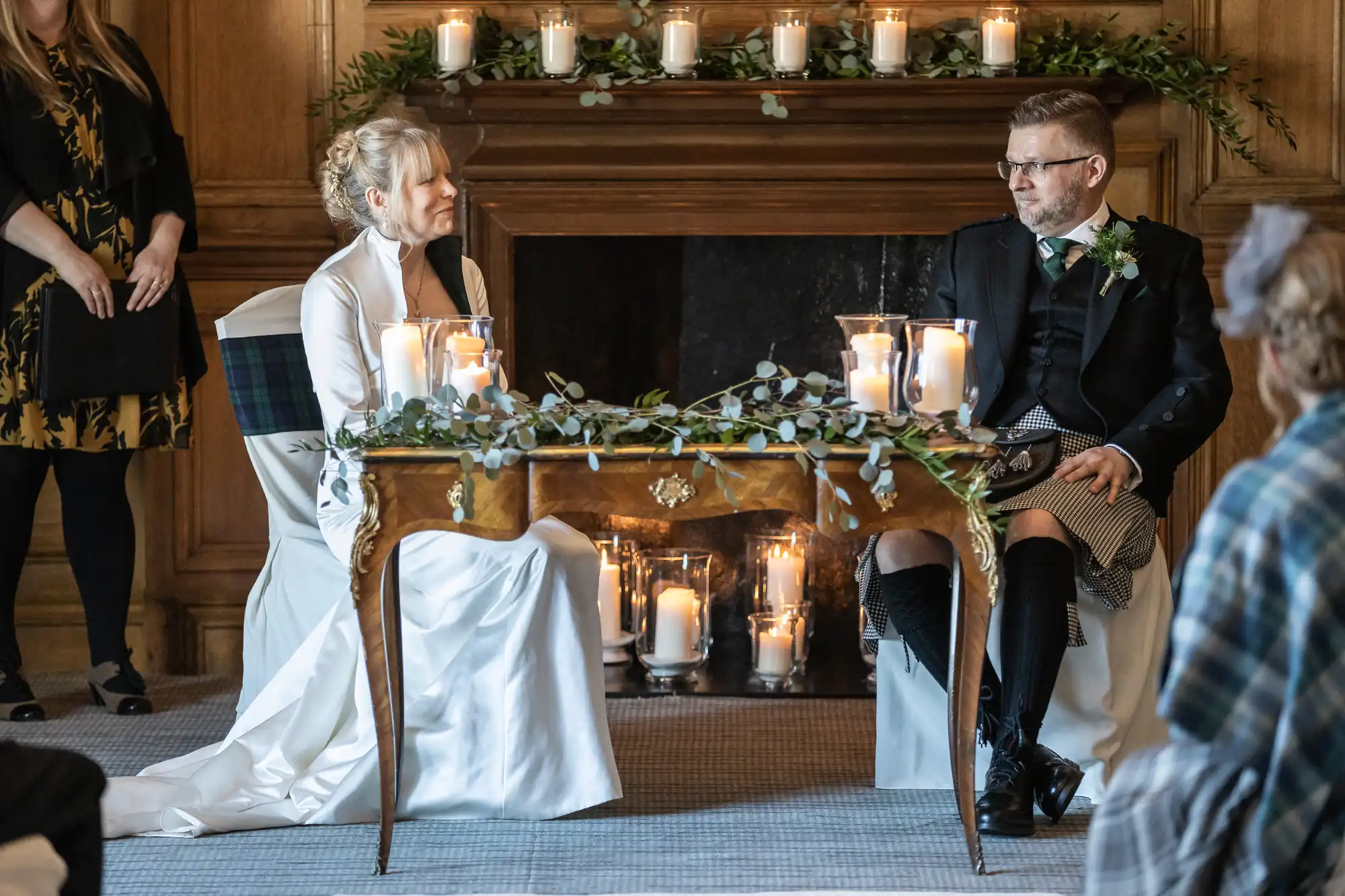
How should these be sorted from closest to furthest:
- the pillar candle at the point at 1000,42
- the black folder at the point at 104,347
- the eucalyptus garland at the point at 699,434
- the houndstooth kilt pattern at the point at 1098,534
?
1. the eucalyptus garland at the point at 699,434
2. the houndstooth kilt pattern at the point at 1098,534
3. the black folder at the point at 104,347
4. the pillar candle at the point at 1000,42

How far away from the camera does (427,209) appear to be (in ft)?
10.1

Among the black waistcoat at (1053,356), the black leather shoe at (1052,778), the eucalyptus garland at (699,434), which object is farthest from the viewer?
the black waistcoat at (1053,356)

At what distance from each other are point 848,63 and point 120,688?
236 centimetres

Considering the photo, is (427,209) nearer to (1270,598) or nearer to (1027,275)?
(1027,275)

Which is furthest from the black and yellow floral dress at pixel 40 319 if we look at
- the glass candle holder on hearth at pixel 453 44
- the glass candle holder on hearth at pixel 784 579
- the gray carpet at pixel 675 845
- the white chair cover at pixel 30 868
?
the white chair cover at pixel 30 868

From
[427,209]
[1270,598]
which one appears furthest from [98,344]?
[1270,598]

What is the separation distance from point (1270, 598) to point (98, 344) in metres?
2.87

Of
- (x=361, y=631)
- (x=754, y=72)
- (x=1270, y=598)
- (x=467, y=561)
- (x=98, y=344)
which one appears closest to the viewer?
(x=1270, y=598)

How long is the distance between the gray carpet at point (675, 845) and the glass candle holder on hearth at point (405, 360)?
79 centimetres

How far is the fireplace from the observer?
3.92m

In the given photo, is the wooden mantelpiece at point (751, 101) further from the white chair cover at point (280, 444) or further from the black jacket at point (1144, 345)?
the white chair cover at point (280, 444)

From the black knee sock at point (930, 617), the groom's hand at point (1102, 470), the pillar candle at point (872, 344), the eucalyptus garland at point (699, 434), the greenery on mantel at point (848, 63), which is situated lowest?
the black knee sock at point (930, 617)

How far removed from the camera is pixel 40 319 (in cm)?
355

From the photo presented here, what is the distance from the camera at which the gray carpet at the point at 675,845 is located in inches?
98.4
